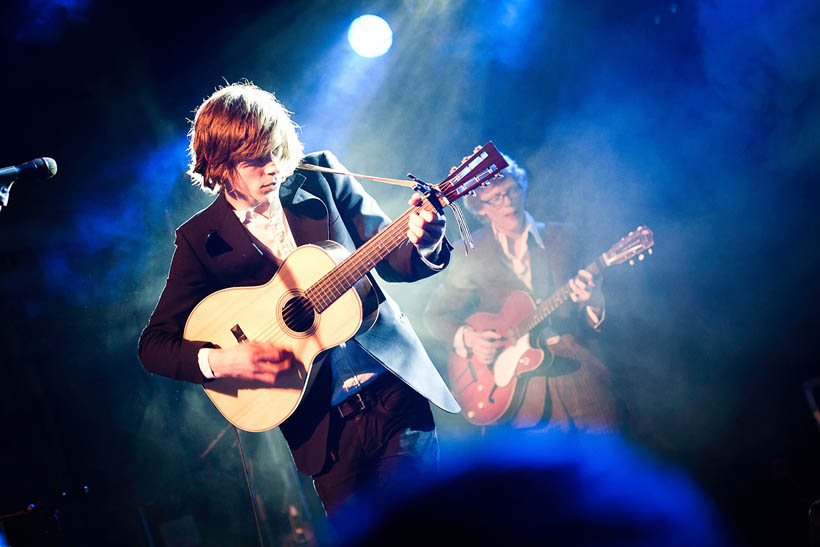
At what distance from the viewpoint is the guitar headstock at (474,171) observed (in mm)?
1947

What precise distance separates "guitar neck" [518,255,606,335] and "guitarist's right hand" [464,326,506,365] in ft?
0.68

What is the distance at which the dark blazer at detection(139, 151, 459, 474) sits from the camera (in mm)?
2299

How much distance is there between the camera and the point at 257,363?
2.25m

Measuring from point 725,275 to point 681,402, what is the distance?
0.98 m

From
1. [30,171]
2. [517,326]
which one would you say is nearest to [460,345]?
[517,326]

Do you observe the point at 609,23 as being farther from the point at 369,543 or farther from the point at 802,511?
the point at 369,543

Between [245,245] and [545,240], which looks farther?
[545,240]

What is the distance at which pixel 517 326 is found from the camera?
3908 millimetres

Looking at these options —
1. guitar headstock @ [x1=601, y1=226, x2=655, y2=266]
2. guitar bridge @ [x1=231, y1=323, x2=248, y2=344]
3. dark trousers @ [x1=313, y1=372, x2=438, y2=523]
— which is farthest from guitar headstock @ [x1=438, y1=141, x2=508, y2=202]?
guitar headstock @ [x1=601, y1=226, x2=655, y2=266]

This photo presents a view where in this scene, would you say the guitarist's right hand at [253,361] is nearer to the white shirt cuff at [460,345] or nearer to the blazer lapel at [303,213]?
the blazer lapel at [303,213]

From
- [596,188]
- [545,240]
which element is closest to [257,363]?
[545,240]

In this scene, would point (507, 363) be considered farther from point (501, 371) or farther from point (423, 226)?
point (423, 226)

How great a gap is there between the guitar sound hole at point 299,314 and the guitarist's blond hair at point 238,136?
0.66 meters

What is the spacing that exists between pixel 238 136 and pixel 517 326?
2464 mm
